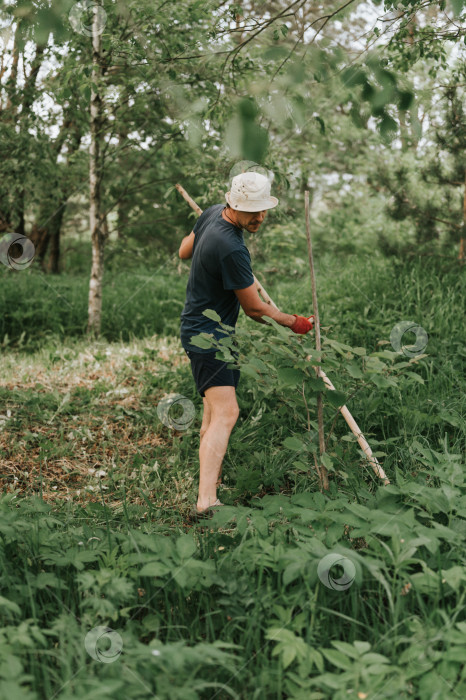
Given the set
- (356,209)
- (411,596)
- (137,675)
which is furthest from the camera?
(356,209)

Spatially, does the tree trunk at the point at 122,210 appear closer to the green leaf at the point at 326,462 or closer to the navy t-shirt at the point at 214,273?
the navy t-shirt at the point at 214,273

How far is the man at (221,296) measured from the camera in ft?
10.5

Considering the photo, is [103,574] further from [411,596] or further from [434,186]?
[434,186]

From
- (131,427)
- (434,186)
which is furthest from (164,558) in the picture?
(434,186)

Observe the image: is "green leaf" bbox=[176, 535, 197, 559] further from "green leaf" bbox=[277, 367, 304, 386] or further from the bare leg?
the bare leg

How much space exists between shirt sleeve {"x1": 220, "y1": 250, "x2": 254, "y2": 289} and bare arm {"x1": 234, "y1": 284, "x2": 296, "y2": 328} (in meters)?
Answer: 0.04

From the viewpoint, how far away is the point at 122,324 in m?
7.79

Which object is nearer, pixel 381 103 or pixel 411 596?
pixel 411 596

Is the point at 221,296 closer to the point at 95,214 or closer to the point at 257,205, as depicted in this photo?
the point at 257,205

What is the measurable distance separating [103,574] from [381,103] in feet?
7.55

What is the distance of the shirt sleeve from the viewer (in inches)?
126

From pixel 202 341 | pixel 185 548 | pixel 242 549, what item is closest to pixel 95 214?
pixel 202 341

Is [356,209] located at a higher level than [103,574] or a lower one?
higher

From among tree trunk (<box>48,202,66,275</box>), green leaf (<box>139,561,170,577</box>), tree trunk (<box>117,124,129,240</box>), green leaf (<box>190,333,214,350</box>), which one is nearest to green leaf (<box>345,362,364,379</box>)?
green leaf (<box>190,333,214,350</box>)
